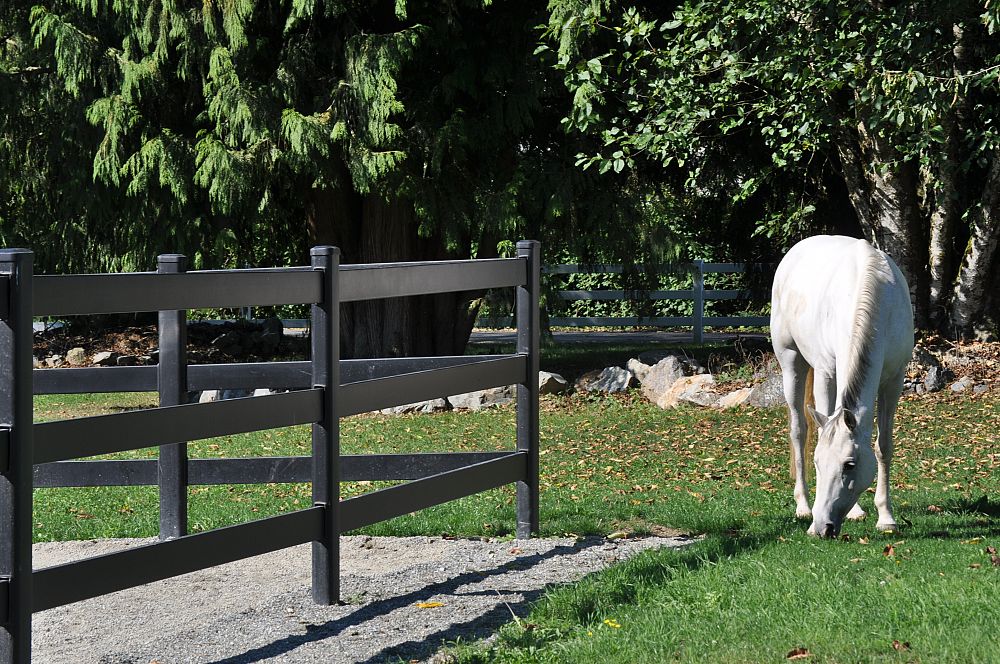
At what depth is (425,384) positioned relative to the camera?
582 cm

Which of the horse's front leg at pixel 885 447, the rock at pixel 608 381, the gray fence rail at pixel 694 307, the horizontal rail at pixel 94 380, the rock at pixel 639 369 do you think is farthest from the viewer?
the gray fence rail at pixel 694 307

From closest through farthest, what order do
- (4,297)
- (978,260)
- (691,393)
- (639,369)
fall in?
(4,297) → (691,393) → (978,260) → (639,369)

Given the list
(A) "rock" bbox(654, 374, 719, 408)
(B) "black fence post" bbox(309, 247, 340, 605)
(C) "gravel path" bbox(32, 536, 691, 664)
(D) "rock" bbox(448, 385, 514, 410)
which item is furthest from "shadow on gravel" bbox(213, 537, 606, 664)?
(D) "rock" bbox(448, 385, 514, 410)

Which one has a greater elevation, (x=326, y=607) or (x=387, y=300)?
(x=387, y=300)

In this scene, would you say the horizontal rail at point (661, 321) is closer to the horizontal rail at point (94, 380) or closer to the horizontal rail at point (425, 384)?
the horizontal rail at point (425, 384)

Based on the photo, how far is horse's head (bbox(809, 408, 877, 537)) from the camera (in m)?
5.75

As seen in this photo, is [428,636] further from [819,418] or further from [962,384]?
[962,384]

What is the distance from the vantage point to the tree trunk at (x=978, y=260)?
1473cm

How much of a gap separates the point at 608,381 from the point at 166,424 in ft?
37.5

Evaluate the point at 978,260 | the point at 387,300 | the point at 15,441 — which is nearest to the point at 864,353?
the point at 15,441

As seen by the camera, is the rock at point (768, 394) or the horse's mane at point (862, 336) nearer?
the horse's mane at point (862, 336)

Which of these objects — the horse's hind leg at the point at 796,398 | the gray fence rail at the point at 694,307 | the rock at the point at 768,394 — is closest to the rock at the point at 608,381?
the rock at the point at 768,394

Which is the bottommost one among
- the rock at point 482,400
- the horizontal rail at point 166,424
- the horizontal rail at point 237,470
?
the rock at point 482,400

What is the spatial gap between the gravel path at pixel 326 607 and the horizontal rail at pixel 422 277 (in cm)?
143
